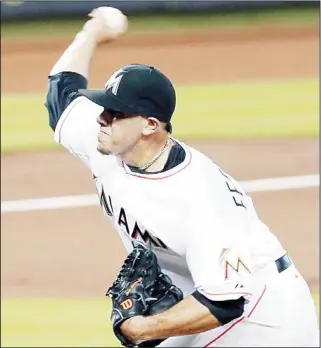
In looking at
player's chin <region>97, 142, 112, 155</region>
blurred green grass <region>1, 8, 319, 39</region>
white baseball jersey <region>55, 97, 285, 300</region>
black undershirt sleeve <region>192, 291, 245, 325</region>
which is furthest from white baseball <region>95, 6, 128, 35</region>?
blurred green grass <region>1, 8, 319, 39</region>

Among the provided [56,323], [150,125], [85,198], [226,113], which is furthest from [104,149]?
[226,113]

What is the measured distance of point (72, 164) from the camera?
9.05 m

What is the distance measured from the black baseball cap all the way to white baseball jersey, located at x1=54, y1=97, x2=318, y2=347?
0.23 m

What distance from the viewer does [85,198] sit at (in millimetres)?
8211

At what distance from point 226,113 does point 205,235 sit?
24.3 feet

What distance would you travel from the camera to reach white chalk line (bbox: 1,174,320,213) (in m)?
8.05

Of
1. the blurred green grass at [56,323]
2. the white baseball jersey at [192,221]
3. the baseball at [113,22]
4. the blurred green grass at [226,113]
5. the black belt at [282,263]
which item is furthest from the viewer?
the blurred green grass at [226,113]

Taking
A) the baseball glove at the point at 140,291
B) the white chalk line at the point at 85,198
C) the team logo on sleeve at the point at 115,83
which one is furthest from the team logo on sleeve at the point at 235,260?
the white chalk line at the point at 85,198

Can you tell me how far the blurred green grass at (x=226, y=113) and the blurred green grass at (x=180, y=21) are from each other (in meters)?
2.25

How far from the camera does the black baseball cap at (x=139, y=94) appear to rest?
10.7 feet

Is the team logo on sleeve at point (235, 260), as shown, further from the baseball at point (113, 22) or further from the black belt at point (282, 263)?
the baseball at point (113, 22)

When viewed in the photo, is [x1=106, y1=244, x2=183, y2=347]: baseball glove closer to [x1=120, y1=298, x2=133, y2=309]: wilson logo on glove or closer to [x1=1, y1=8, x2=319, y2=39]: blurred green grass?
[x1=120, y1=298, x2=133, y2=309]: wilson logo on glove

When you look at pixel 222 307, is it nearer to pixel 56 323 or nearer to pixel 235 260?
pixel 235 260

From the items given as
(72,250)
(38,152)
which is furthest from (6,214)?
(38,152)
